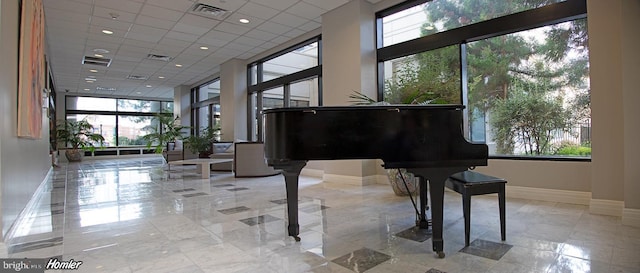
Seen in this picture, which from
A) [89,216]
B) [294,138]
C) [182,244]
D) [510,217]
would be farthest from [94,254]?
[510,217]

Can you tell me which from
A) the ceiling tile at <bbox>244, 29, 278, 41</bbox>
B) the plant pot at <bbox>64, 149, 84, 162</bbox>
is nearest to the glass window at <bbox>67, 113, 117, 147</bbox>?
the plant pot at <bbox>64, 149, 84, 162</bbox>

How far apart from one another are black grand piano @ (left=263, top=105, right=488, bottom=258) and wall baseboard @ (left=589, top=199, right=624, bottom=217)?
208cm

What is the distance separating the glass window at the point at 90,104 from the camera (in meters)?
14.0

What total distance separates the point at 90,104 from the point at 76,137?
232 centimetres

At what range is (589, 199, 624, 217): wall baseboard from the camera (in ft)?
10.2

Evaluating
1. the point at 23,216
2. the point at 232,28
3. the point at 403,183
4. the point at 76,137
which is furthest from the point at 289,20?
the point at 76,137

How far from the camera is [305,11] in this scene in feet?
18.6

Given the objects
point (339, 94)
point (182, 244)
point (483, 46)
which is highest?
point (483, 46)

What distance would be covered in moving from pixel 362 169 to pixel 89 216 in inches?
149

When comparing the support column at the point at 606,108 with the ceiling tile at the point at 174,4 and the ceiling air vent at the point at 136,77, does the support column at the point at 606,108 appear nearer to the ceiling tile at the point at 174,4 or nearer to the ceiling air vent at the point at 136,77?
the ceiling tile at the point at 174,4

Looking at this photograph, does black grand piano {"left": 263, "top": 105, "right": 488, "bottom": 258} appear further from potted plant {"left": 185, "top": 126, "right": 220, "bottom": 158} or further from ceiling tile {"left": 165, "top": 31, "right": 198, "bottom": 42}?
potted plant {"left": 185, "top": 126, "right": 220, "bottom": 158}

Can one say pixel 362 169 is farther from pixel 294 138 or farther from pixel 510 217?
pixel 294 138

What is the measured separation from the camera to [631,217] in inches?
112

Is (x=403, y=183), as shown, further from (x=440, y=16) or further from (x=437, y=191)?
(x=440, y=16)
